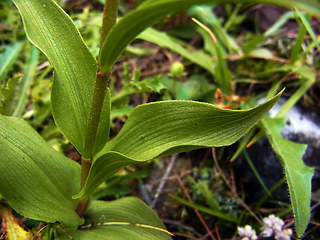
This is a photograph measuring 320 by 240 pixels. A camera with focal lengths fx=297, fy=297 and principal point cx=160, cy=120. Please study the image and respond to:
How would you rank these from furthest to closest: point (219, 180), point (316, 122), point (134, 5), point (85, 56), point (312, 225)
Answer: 1. point (134, 5)
2. point (316, 122)
3. point (219, 180)
4. point (312, 225)
5. point (85, 56)

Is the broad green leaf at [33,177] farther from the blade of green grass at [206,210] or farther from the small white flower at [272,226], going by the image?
the small white flower at [272,226]

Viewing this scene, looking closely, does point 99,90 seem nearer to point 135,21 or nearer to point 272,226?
point 135,21

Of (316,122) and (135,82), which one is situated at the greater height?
(135,82)

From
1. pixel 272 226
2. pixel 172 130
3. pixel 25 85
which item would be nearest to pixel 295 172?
pixel 272 226

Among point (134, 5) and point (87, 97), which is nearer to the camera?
point (87, 97)

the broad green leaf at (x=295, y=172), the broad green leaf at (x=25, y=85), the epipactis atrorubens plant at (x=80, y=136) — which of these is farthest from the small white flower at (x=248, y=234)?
the broad green leaf at (x=25, y=85)

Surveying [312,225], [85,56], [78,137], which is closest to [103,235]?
[78,137]

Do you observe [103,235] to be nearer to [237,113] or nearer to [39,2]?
[237,113]
